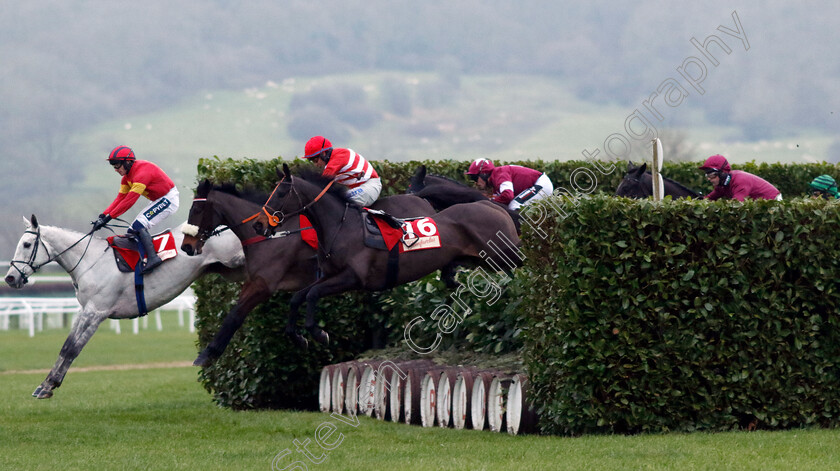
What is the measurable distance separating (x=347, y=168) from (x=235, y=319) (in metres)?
1.77

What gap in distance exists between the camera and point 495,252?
370 inches

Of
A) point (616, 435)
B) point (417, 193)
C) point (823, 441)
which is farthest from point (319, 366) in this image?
point (823, 441)

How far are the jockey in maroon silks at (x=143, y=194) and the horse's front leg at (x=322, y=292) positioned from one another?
6.11ft

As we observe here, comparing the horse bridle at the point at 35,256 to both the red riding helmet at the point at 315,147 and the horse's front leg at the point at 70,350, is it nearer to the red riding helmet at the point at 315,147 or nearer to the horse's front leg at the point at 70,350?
the horse's front leg at the point at 70,350

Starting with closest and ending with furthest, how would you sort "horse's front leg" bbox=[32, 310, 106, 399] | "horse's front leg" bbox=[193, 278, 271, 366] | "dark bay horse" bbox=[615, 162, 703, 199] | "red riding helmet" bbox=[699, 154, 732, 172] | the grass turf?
the grass turf, "horse's front leg" bbox=[32, 310, 106, 399], "horse's front leg" bbox=[193, 278, 271, 366], "red riding helmet" bbox=[699, 154, 732, 172], "dark bay horse" bbox=[615, 162, 703, 199]

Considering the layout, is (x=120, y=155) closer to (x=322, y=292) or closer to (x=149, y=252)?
(x=149, y=252)

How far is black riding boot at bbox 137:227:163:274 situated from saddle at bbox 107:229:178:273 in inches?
2.0

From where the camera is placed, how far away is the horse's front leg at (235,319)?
9.09 m

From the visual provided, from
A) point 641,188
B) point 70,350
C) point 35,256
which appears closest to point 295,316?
point 70,350

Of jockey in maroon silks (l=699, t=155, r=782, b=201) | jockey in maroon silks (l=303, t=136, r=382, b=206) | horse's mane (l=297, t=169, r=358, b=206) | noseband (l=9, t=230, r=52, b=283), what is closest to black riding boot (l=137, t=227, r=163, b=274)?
noseband (l=9, t=230, r=52, b=283)

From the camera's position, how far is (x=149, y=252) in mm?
9812

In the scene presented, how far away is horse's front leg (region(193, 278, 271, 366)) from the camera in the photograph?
909 centimetres

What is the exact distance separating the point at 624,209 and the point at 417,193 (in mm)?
3467

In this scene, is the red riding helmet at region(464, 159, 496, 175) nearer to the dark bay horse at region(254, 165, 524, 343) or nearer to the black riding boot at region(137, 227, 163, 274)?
the dark bay horse at region(254, 165, 524, 343)
